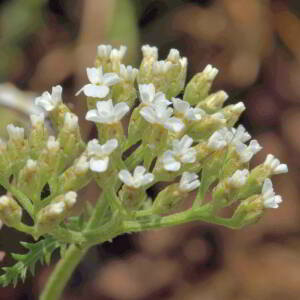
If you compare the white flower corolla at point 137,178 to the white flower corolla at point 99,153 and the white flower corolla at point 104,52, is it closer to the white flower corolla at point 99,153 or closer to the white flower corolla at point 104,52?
the white flower corolla at point 99,153

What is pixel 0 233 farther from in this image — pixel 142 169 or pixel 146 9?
pixel 142 169

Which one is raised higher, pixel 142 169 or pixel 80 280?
pixel 142 169

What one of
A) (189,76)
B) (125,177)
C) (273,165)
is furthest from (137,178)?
(189,76)

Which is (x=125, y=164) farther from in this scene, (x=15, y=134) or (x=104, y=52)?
(x=104, y=52)

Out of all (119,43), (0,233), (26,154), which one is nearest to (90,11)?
(119,43)

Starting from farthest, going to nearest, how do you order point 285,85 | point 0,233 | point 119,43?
point 285,85 → point 119,43 → point 0,233

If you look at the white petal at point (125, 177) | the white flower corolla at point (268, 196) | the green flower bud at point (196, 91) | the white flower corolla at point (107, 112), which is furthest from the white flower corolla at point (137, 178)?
the green flower bud at point (196, 91)
